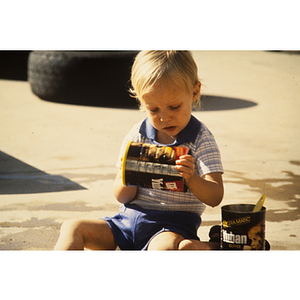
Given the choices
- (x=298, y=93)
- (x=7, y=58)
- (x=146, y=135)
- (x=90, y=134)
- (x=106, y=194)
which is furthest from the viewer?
(x=7, y=58)

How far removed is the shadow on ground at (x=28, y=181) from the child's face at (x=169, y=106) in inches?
54.1

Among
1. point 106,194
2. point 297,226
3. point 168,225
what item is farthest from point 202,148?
point 106,194

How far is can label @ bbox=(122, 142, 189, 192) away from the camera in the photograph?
162cm

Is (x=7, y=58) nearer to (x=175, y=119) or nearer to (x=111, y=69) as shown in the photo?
(x=111, y=69)

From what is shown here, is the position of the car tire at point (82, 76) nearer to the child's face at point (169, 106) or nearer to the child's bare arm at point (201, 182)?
the child's face at point (169, 106)

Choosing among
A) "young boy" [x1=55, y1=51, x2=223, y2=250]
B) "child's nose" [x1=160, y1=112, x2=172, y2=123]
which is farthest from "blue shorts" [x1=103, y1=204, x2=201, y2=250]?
"child's nose" [x1=160, y1=112, x2=172, y2=123]

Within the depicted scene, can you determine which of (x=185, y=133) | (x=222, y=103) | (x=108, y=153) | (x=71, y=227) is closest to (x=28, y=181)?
(x=108, y=153)

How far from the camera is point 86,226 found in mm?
1804

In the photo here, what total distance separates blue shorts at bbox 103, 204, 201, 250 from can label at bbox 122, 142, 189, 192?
0.21 metres

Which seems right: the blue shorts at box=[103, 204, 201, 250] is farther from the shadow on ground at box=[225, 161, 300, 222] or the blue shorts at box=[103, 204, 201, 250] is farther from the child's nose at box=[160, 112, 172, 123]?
the shadow on ground at box=[225, 161, 300, 222]

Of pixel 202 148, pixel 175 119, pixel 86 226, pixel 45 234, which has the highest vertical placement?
pixel 175 119

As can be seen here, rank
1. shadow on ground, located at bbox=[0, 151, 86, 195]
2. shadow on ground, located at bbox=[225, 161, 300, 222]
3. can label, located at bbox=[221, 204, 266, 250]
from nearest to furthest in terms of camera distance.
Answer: can label, located at bbox=[221, 204, 266, 250] < shadow on ground, located at bbox=[225, 161, 300, 222] < shadow on ground, located at bbox=[0, 151, 86, 195]

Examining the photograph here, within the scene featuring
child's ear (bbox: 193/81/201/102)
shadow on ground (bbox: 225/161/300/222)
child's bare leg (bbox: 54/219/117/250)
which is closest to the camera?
child's bare leg (bbox: 54/219/117/250)
